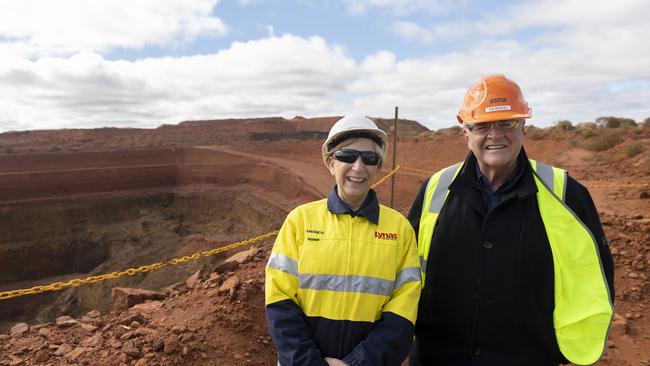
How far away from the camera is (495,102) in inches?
75.2

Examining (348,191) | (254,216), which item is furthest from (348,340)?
(254,216)

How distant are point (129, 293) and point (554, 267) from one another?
5153mm

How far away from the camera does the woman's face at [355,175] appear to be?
195 cm

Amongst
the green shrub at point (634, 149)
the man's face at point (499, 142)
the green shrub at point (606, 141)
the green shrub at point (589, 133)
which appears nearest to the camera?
the man's face at point (499, 142)

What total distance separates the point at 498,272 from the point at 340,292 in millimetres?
771

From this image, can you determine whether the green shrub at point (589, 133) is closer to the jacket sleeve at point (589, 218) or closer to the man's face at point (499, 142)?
the jacket sleeve at point (589, 218)

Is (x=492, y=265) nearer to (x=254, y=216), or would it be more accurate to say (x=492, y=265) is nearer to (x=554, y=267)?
(x=554, y=267)

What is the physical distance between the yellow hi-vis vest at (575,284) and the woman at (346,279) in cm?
65

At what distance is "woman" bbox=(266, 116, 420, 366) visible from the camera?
1.84 m

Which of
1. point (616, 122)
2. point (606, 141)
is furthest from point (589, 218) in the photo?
point (616, 122)

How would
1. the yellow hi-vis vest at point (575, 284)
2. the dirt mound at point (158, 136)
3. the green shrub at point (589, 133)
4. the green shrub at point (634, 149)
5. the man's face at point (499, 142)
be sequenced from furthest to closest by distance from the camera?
the dirt mound at point (158, 136) → the green shrub at point (589, 133) → the green shrub at point (634, 149) → the man's face at point (499, 142) → the yellow hi-vis vest at point (575, 284)

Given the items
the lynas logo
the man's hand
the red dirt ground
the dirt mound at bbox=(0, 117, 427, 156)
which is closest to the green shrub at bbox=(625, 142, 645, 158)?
the red dirt ground

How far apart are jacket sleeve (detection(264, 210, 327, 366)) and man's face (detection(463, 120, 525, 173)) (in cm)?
101

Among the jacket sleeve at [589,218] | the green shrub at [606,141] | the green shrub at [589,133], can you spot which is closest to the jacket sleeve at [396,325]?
the jacket sleeve at [589,218]
